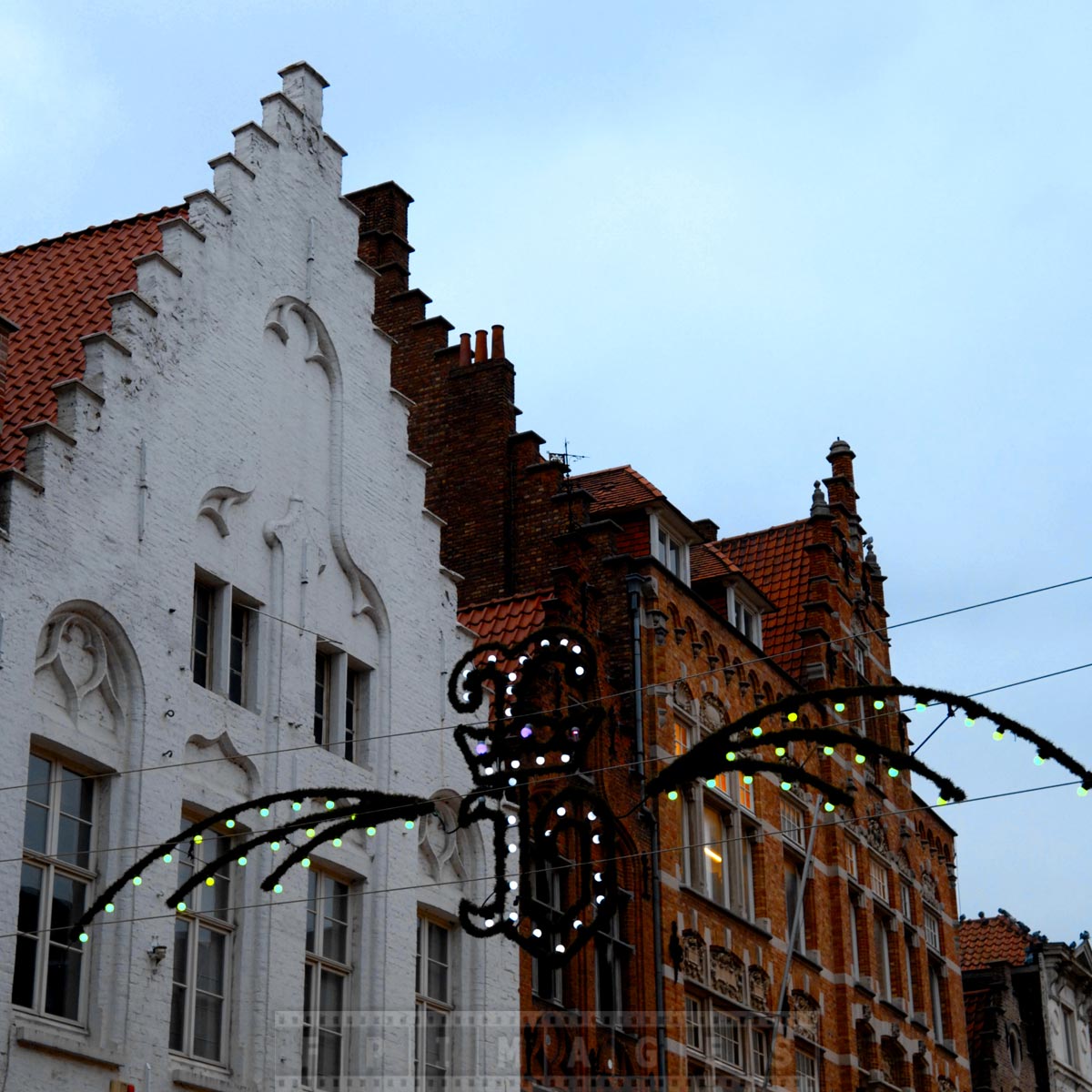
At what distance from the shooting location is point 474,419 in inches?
1356

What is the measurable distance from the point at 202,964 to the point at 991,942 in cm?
3274

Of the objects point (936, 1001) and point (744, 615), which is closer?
point (744, 615)

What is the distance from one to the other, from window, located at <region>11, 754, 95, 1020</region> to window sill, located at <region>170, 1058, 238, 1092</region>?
1.29m

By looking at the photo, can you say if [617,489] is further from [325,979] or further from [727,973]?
[325,979]

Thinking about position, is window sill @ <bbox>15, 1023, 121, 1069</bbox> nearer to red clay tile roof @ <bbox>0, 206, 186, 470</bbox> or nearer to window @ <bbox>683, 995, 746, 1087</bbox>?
red clay tile roof @ <bbox>0, 206, 186, 470</bbox>

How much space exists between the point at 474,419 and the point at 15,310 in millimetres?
10591

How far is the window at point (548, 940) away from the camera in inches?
1078

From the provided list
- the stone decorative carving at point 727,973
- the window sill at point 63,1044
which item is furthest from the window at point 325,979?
the stone decorative carving at point 727,973

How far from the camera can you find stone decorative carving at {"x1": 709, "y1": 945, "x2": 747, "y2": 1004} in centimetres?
3102

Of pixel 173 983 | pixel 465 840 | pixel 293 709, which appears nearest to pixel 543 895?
pixel 465 840

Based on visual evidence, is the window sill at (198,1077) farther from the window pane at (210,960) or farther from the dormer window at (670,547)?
the dormer window at (670,547)

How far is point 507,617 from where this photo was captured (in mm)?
30375

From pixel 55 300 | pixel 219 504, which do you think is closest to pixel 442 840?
pixel 219 504

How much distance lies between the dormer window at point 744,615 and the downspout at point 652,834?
14.0 feet
